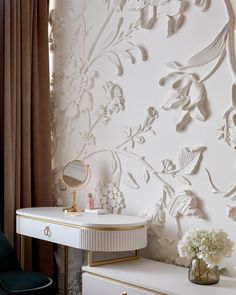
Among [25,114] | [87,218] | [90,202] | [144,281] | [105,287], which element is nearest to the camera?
[144,281]

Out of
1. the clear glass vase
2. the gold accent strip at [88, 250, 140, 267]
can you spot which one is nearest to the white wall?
the gold accent strip at [88, 250, 140, 267]

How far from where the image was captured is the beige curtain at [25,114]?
3.23m

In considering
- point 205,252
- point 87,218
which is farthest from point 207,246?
point 87,218

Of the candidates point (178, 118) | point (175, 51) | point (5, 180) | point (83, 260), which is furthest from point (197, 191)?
point (5, 180)

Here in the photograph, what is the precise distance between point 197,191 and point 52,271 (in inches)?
53.9

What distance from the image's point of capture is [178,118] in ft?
8.59

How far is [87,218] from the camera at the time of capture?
8.80 feet

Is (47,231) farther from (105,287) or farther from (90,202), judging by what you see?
(105,287)

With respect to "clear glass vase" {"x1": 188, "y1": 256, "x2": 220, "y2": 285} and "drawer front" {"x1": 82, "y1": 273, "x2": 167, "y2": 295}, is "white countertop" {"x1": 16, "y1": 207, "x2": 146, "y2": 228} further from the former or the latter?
"clear glass vase" {"x1": 188, "y1": 256, "x2": 220, "y2": 285}

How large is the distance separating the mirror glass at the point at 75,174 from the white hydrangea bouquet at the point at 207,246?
3.19ft

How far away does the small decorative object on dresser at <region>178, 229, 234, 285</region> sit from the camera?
2.11 meters

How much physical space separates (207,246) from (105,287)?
590 millimetres

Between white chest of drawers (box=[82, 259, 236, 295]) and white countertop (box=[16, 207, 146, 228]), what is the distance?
0.76ft

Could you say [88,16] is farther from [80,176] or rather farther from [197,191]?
[197,191]
